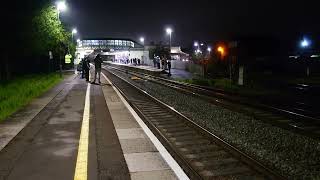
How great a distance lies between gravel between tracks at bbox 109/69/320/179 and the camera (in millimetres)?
7999

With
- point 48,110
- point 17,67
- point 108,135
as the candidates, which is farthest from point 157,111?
point 17,67

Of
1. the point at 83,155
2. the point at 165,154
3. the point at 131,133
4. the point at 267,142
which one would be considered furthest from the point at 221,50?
the point at 83,155

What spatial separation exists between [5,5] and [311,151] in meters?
34.8

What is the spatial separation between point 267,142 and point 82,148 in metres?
4.43

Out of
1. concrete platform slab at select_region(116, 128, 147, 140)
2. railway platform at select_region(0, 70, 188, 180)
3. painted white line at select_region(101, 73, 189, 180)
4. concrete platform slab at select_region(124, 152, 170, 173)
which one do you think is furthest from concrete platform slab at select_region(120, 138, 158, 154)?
concrete platform slab at select_region(116, 128, 147, 140)

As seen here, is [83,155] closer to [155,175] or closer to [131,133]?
[155,175]

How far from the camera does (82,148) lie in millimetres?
9477

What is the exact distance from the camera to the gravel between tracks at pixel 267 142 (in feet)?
26.2

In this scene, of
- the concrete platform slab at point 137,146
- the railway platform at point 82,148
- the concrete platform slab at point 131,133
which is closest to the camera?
the railway platform at point 82,148

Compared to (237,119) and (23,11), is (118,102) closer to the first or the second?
(237,119)

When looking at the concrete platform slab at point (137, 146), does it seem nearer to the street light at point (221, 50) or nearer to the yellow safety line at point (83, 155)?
the yellow safety line at point (83, 155)

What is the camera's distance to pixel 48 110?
55.2 ft

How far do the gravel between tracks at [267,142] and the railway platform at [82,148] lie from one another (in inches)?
75.9

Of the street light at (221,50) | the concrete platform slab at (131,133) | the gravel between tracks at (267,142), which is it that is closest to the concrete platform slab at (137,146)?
the concrete platform slab at (131,133)
